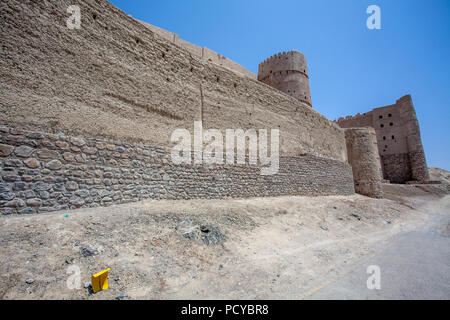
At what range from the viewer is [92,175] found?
4.65 metres

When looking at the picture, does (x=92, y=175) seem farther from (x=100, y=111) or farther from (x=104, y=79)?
(x=104, y=79)

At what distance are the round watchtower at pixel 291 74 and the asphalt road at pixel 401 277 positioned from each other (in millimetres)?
15519

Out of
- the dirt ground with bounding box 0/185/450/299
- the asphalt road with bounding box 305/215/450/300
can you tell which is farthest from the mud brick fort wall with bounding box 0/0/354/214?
the asphalt road with bounding box 305/215/450/300

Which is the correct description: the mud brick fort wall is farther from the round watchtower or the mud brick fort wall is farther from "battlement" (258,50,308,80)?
"battlement" (258,50,308,80)

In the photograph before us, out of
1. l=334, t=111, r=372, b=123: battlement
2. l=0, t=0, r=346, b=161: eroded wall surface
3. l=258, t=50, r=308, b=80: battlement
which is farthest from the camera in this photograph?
l=334, t=111, r=372, b=123: battlement

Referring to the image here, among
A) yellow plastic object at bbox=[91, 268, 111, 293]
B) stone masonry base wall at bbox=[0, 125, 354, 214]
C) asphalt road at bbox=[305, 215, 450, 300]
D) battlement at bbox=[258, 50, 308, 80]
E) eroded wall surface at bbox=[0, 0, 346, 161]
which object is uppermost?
battlement at bbox=[258, 50, 308, 80]

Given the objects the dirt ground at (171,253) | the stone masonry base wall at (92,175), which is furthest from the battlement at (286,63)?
the dirt ground at (171,253)

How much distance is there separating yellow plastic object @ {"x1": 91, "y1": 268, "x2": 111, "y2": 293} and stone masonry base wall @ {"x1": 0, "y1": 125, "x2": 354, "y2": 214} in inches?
93.3

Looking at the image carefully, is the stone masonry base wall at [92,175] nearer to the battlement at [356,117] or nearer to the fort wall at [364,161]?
the fort wall at [364,161]

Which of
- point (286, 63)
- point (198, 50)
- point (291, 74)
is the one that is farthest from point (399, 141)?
point (198, 50)

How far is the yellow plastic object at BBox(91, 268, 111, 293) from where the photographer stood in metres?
2.53

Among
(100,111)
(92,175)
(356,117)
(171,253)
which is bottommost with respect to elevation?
(171,253)

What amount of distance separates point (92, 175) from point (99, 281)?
109 inches
